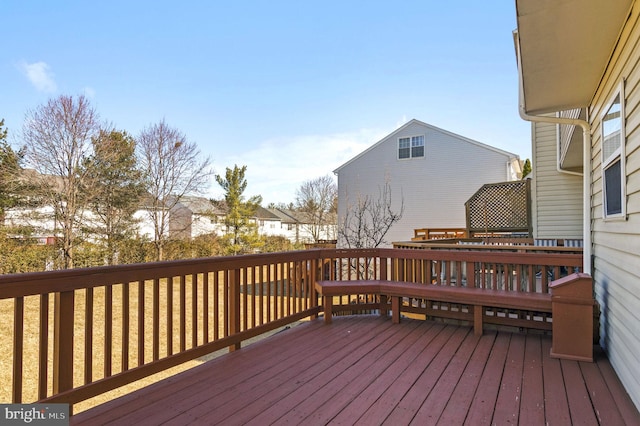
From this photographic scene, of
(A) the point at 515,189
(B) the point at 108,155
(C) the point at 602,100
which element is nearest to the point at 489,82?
(A) the point at 515,189

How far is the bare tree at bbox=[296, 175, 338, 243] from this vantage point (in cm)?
2556

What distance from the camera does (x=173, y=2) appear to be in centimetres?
769

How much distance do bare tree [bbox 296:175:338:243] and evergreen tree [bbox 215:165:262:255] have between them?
261 inches

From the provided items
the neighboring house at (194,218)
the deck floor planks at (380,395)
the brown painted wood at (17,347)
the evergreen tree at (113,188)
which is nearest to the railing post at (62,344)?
the brown painted wood at (17,347)

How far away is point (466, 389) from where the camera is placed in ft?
7.54

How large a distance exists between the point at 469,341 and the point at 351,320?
53.4 inches

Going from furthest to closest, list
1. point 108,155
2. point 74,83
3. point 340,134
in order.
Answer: point 340,134 < point 108,155 < point 74,83

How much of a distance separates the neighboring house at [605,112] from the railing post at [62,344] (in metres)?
3.09

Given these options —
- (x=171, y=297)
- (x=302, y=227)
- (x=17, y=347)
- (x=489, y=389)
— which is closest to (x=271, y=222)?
(x=302, y=227)

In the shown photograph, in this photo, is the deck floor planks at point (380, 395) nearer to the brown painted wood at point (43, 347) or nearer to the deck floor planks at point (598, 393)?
the deck floor planks at point (598, 393)

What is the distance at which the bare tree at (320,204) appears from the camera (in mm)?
25562

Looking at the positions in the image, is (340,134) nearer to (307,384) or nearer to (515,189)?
(515,189)

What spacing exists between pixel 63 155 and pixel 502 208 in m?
14.9

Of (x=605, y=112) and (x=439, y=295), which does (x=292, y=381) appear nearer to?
(x=439, y=295)
